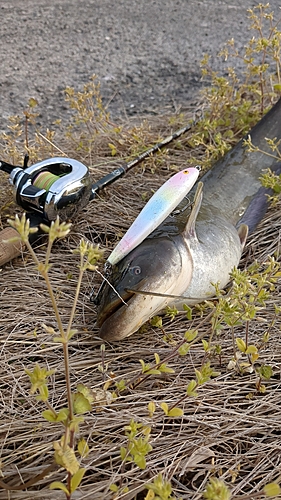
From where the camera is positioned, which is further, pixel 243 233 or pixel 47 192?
pixel 243 233

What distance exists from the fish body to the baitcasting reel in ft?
1.42

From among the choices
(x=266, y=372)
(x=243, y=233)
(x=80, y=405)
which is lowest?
(x=266, y=372)

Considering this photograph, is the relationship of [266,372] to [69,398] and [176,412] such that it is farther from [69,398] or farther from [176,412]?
[69,398]

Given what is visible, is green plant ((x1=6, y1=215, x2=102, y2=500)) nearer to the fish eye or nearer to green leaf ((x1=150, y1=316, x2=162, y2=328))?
the fish eye

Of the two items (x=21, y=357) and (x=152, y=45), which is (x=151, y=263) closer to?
(x=21, y=357)

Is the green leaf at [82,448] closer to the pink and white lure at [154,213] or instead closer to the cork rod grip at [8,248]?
the pink and white lure at [154,213]

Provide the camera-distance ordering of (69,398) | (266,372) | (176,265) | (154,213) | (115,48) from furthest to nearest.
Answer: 1. (115,48)
2. (154,213)
3. (176,265)
4. (266,372)
5. (69,398)

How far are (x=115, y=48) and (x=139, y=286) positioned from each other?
173 inches

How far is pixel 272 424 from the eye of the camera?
5.28 ft

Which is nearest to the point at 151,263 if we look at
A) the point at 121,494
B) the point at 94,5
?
the point at 121,494

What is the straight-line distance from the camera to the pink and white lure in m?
1.90

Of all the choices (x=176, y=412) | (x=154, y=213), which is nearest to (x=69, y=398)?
(x=176, y=412)

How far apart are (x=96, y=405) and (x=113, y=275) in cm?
46

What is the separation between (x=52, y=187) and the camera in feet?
7.09
